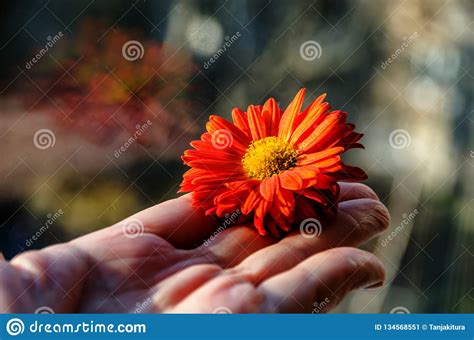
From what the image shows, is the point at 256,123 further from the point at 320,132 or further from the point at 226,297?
the point at 226,297

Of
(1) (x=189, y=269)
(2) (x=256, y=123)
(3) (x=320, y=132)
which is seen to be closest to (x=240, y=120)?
(2) (x=256, y=123)

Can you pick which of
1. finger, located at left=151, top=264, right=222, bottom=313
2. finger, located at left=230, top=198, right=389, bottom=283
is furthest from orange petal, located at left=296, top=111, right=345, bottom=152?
finger, located at left=151, top=264, right=222, bottom=313

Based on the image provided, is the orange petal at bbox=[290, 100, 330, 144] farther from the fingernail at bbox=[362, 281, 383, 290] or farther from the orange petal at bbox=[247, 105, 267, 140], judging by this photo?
the fingernail at bbox=[362, 281, 383, 290]

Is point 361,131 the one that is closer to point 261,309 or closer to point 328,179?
point 328,179

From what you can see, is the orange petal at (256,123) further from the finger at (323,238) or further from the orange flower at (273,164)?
the finger at (323,238)

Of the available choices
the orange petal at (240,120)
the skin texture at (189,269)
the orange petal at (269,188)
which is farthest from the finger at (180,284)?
the orange petal at (240,120)

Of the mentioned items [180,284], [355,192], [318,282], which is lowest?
[180,284]

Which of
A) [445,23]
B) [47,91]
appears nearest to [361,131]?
[445,23]
